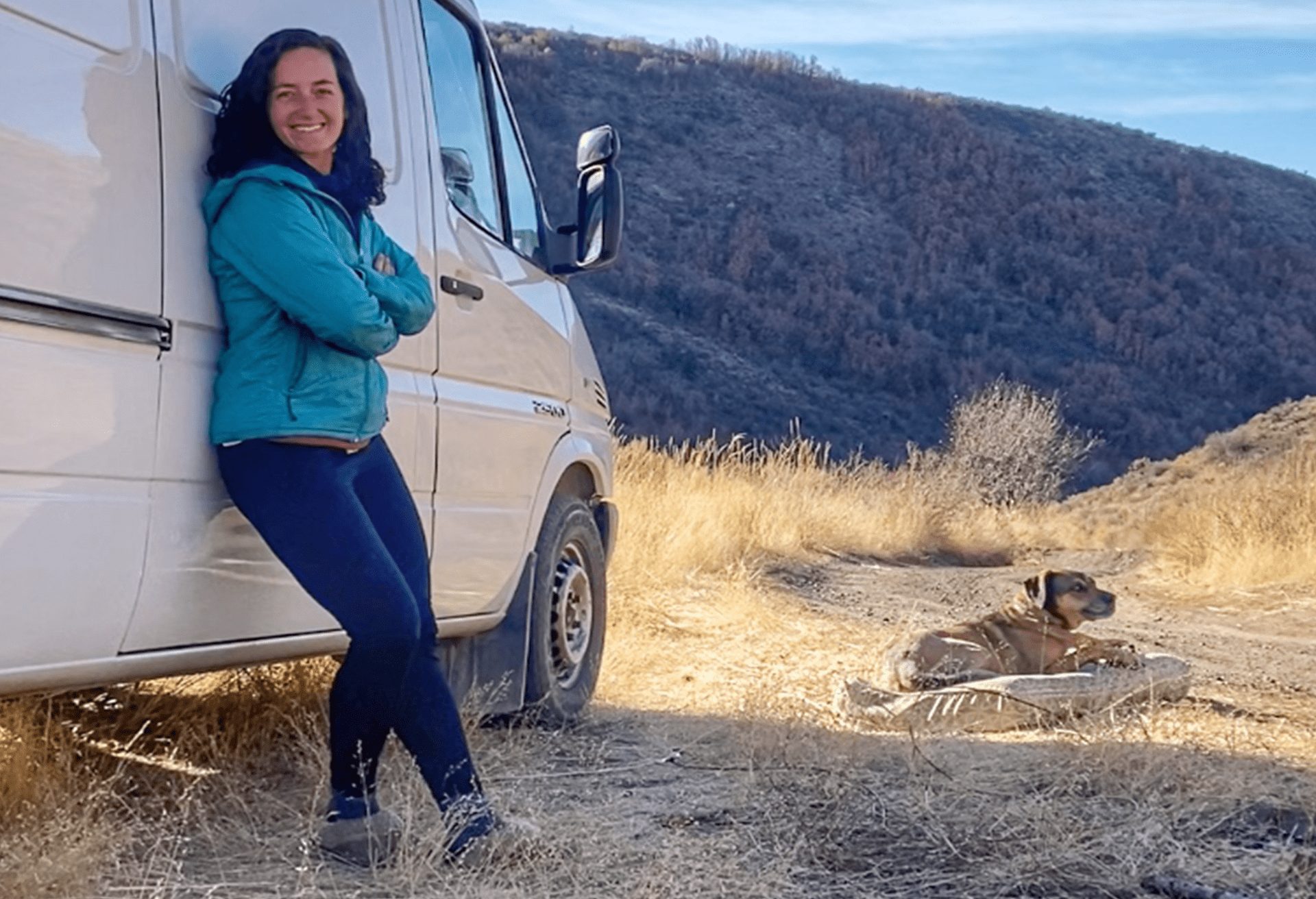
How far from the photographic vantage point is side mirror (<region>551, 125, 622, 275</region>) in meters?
4.97

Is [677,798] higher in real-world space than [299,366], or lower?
lower

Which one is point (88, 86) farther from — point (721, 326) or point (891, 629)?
point (721, 326)

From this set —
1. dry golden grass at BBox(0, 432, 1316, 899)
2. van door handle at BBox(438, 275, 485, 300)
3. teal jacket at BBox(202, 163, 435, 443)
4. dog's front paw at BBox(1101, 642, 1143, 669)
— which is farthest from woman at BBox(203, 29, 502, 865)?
dog's front paw at BBox(1101, 642, 1143, 669)

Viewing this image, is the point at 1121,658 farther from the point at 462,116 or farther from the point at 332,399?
the point at 332,399

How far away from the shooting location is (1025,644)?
6.71 meters

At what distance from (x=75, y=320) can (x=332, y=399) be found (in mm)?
606

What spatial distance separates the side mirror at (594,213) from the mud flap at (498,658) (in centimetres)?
99

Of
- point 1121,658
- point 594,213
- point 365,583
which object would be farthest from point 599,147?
point 1121,658

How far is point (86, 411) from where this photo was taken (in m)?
2.87

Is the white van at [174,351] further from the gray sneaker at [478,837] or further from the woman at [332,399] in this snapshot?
the gray sneaker at [478,837]

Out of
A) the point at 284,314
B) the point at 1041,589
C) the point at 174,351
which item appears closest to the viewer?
the point at 174,351

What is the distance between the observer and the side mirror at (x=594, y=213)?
497 cm

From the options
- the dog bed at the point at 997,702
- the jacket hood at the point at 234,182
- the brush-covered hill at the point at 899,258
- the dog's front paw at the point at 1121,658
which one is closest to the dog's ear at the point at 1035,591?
the dog's front paw at the point at 1121,658

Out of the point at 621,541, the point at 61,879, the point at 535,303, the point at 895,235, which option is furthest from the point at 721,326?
the point at 61,879
